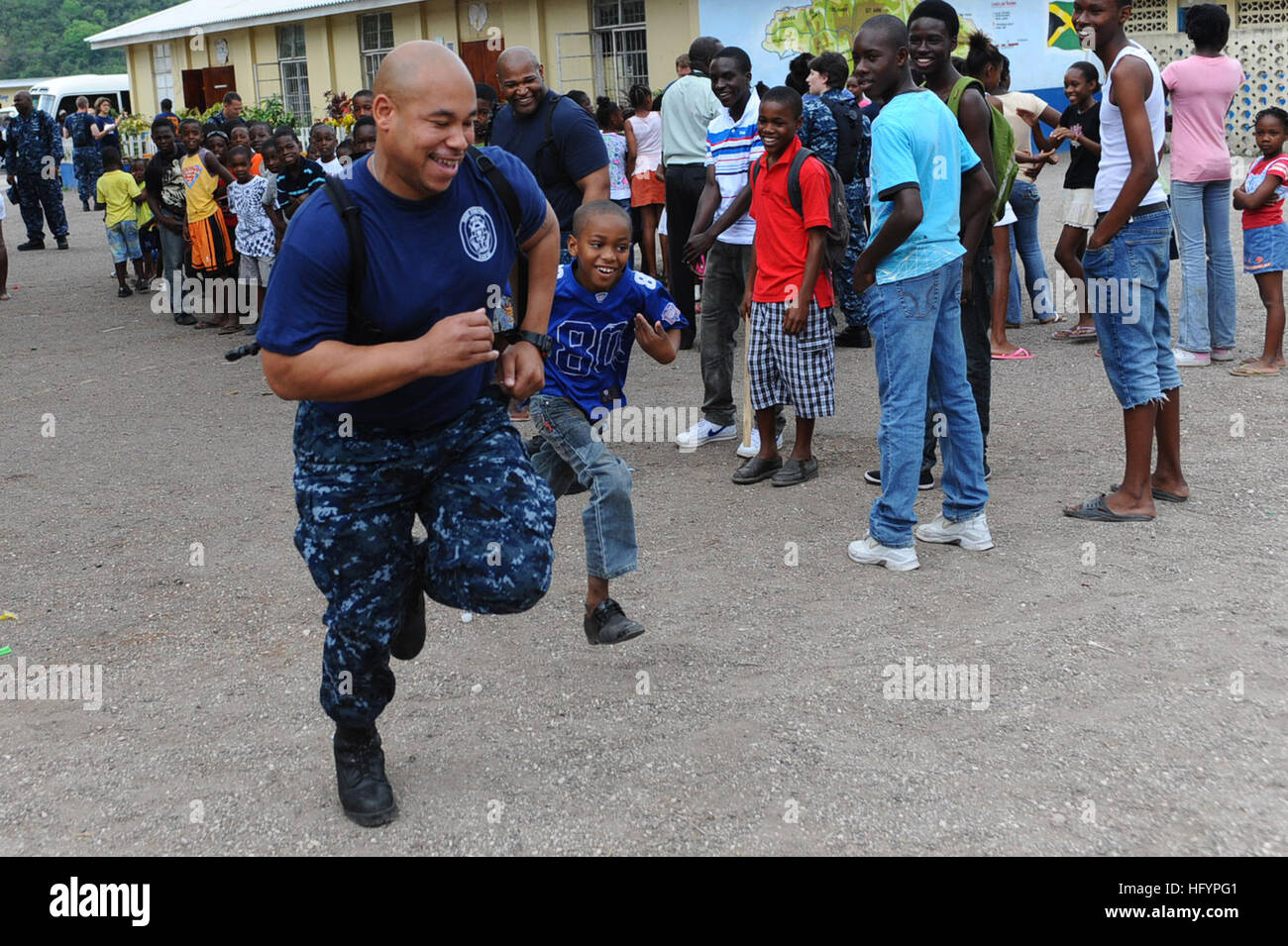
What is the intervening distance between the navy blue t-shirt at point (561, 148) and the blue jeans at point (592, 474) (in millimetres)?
2211

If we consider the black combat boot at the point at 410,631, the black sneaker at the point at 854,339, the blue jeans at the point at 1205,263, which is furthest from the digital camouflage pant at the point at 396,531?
the black sneaker at the point at 854,339

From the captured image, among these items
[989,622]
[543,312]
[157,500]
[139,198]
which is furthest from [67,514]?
[139,198]

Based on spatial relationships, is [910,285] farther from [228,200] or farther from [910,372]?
[228,200]

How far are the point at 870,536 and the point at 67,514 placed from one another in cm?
369

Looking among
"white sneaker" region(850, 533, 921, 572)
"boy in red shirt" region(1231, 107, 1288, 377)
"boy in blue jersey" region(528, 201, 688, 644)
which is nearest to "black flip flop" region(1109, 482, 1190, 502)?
"white sneaker" region(850, 533, 921, 572)

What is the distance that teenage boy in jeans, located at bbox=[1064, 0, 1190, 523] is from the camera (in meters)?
5.03

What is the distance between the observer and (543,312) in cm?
351

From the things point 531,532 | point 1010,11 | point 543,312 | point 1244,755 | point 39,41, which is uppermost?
point 39,41

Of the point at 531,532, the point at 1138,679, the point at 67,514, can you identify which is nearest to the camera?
the point at 531,532

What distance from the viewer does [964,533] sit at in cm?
517

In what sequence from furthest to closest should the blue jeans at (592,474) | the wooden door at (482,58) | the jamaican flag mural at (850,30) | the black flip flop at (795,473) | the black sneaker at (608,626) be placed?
the wooden door at (482,58) → the jamaican flag mural at (850,30) → the black flip flop at (795,473) → the blue jeans at (592,474) → the black sneaker at (608,626)

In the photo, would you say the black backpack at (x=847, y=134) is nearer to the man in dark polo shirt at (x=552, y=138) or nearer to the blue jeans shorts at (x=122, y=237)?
the man in dark polo shirt at (x=552, y=138)

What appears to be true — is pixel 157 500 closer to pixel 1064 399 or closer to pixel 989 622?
pixel 989 622

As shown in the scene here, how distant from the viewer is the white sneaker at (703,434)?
692 centimetres
